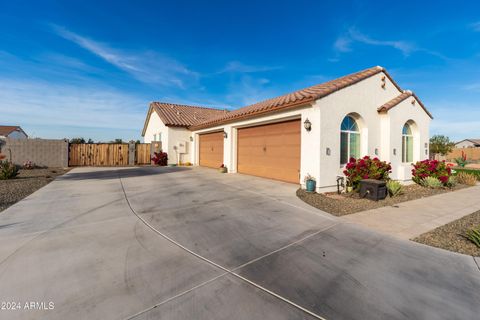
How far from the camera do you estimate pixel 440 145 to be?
965 inches

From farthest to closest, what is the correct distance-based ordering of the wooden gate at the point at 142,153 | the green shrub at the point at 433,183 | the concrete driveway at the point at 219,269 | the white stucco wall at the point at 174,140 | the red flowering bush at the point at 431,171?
the wooden gate at the point at 142,153 → the white stucco wall at the point at 174,140 → the red flowering bush at the point at 431,171 → the green shrub at the point at 433,183 → the concrete driveway at the point at 219,269

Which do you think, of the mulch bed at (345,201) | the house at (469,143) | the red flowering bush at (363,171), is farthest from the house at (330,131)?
the house at (469,143)

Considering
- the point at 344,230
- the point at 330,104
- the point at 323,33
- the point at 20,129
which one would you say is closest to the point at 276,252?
the point at 344,230

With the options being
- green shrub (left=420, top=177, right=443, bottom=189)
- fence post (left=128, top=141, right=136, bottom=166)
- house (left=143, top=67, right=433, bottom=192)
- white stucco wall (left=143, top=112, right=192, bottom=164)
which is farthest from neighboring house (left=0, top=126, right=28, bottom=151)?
green shrub (left=420, top=177, right=443, bottom=189)

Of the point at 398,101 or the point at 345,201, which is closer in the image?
the point at 345,201

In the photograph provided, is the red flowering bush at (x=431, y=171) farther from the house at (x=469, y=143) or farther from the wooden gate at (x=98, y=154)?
the house at (x=469, y=143)

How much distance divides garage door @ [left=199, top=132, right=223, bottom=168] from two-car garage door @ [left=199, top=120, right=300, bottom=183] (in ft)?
1.35

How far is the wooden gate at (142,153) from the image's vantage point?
725 inches

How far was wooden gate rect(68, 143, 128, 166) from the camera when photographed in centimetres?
1672

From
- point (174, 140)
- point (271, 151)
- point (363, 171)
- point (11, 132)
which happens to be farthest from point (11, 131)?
point (363, 171)

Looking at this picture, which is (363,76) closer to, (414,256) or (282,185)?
(282,185)

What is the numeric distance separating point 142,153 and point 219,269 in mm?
17910

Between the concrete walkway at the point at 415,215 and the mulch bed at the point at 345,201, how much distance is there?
0.27 meters

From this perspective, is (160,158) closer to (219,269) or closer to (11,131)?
(219,269)
